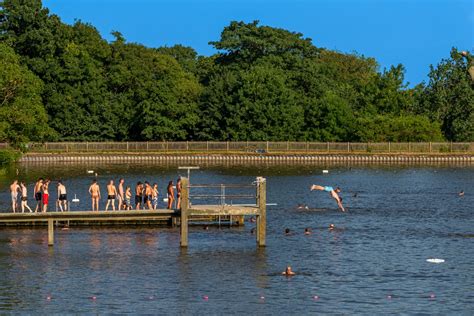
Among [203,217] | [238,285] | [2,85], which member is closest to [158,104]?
[2,85]

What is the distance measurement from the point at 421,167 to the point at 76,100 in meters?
52.8

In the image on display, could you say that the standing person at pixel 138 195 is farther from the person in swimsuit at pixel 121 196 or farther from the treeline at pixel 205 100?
the treeline at pixel 205 100

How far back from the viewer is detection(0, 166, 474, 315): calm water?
4059cm

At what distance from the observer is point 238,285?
44062mm

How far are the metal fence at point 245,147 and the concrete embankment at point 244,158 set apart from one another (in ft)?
7.46

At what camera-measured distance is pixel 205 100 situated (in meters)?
154

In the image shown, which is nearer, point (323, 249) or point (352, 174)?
point (323, 249)

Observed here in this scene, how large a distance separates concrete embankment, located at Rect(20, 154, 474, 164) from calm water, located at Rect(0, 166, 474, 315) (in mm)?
66883

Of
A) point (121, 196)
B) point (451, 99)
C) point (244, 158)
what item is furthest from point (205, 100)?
point (121, 196)

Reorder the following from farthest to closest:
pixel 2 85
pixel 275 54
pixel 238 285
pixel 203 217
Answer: pixel 275 54 → pixel 2 85 → pixel 203 217 → pixel 238 285

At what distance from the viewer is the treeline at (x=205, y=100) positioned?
491 ft

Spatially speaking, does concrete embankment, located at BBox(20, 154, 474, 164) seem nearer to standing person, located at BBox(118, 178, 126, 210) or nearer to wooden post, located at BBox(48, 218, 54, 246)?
standing person, located at BBox(118, 178, 126, 210)

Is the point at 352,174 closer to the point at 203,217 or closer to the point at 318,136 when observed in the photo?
the point at 318,136

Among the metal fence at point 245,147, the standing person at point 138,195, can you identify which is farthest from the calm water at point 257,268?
the metal fence at point 245,147
